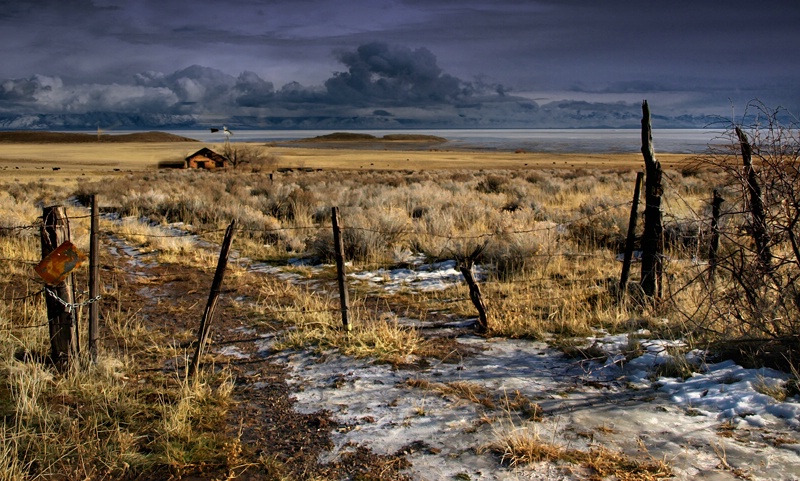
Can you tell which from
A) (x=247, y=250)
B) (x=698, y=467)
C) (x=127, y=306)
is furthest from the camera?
(x=247, y=250)

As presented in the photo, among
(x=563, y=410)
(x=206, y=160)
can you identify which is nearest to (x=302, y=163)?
(x=206, y=160)

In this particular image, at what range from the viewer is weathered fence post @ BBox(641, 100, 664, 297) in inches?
306

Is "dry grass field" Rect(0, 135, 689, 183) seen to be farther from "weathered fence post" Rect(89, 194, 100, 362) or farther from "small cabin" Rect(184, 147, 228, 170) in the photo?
"weathered fence post" Rect(89, 194, 100, 362)

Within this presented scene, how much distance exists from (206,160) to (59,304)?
60420 mm

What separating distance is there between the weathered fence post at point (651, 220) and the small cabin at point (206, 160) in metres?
58.1

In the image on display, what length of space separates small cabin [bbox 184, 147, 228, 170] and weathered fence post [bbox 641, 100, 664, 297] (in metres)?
58.1

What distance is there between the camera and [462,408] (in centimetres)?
514

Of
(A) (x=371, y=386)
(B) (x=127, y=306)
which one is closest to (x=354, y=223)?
(B) (x=127, y=306)

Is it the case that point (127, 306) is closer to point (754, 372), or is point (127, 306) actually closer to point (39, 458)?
point (39, 458)

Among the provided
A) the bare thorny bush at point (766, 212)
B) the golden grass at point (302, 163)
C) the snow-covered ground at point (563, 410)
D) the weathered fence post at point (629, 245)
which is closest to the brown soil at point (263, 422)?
the snow-covered ground at point (563, 410)

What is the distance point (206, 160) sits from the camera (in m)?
62.8

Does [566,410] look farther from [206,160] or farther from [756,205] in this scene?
[206,160]

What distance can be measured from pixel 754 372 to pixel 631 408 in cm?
141

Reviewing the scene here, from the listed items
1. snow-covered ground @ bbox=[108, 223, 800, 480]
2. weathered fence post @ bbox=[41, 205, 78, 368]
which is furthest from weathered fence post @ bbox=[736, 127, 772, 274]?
weathered fence post @ bbox=[41, 205, 78, 368]
